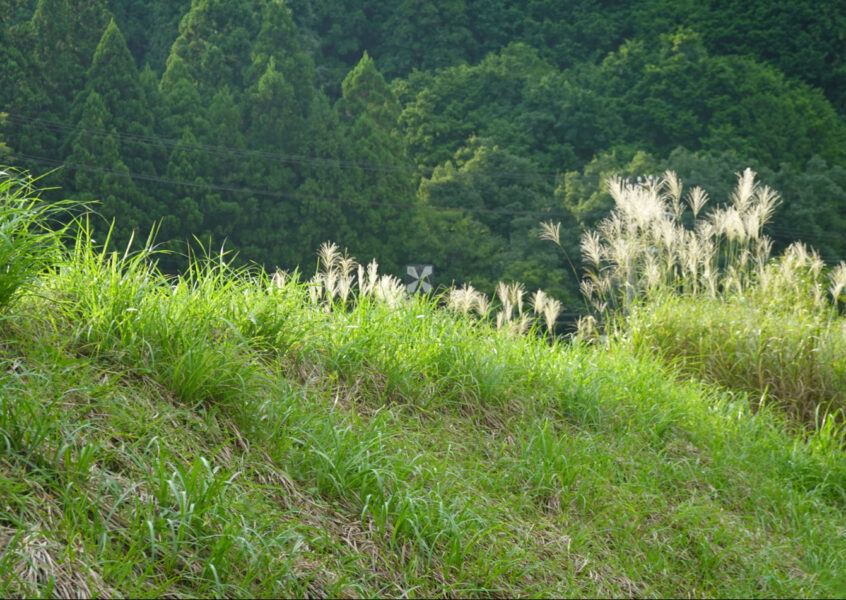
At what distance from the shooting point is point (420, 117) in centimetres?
3262

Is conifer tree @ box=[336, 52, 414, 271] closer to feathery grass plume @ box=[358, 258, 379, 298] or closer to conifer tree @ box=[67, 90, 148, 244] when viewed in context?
conifer tree @ box=[67, 90, 148, 244]

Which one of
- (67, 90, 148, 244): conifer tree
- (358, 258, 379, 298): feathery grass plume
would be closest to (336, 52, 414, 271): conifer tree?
(67, 90, 148, 244): conifer tree

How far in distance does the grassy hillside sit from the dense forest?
19095 millimetres

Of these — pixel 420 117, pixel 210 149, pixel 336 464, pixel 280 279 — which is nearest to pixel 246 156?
pixel 210 149

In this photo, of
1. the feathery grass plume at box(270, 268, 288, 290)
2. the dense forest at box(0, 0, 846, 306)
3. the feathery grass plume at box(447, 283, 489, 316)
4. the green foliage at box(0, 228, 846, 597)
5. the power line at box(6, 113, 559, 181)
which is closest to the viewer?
the green foliage at box(0, 228, 846, 597)

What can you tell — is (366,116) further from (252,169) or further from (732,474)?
(732,474)

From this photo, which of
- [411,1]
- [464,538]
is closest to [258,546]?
[464,538]

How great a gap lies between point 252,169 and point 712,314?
21.4 meters

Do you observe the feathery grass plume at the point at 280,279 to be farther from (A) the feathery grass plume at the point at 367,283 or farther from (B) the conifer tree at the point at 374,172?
(B) the conifer tree at the point at 374,172

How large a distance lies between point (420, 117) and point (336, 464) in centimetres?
3043

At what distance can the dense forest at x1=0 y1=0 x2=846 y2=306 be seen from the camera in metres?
25.1

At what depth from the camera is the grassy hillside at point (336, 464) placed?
2.51 m

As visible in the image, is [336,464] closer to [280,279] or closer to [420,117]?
[280,279]

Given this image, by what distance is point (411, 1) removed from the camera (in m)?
36.2
